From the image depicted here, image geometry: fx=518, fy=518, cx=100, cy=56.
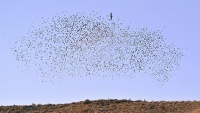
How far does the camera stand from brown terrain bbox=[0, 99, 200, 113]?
38031 mm

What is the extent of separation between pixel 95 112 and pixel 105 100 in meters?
3.30

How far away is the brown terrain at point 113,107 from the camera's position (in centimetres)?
3803

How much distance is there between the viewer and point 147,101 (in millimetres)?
41094

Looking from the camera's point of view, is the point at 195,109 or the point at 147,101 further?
the point at 147,101

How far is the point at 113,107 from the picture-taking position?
128ft

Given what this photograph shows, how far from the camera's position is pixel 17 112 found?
39.9m

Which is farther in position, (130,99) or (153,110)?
(130,99)

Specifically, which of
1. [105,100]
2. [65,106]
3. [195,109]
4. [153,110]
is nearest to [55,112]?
[65,106]

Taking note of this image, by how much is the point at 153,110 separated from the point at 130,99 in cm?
406

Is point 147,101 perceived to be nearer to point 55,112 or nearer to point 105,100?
point 105,100

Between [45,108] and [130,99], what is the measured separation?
6859 mm

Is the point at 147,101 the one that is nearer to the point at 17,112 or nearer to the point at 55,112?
the point at 55,112

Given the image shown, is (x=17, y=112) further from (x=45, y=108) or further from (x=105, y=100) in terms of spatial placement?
(x=105, y=100)

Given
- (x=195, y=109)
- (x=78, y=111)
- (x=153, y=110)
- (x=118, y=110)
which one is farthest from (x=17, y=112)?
(x=195, y=109)
